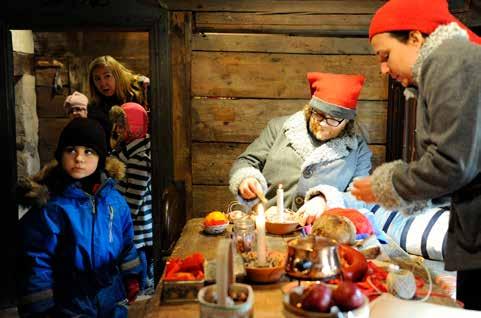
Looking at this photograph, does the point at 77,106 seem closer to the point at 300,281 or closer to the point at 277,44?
the point at 277,44

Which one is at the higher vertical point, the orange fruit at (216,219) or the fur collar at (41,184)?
the fur collar at (41,184)

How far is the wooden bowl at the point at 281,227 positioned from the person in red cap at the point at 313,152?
35 cm


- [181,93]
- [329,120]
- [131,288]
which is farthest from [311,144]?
[131,288]

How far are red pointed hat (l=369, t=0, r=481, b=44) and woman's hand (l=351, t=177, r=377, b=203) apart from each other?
576 mm

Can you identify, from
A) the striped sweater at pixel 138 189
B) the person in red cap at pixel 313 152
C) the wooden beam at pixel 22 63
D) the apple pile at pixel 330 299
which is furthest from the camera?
the wooden beam at pixel 22 63

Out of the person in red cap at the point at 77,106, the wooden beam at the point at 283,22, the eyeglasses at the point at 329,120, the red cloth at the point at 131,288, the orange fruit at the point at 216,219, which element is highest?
the wooden beam at the point at 283,22

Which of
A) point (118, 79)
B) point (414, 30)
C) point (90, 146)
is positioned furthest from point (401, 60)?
point (118, 79)

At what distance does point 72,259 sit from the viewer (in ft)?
8.45

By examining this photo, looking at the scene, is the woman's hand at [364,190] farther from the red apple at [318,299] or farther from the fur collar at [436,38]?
the red apple at [318,299]

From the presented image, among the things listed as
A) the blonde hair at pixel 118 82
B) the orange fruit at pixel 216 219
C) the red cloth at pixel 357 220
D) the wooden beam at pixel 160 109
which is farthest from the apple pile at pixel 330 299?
the blonde hair at pixel 118 82

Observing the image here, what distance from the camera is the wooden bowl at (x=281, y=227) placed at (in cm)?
251

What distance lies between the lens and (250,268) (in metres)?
1.85

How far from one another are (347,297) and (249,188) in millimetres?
1499

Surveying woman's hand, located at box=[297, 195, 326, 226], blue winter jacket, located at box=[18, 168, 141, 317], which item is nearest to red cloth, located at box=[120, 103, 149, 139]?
blue winter jacket, located at box=[18, 168, 141, 317]
